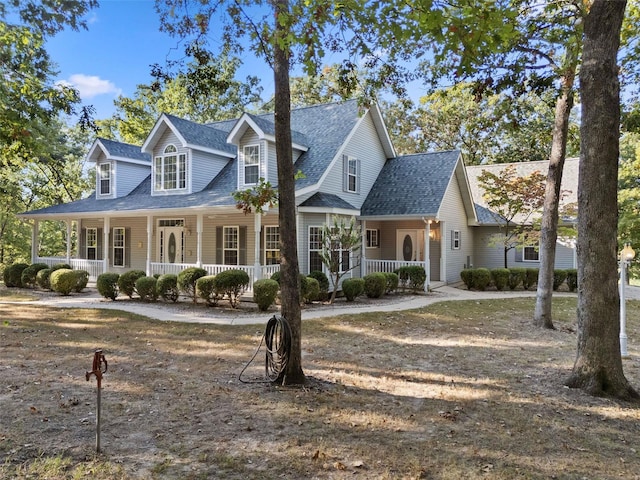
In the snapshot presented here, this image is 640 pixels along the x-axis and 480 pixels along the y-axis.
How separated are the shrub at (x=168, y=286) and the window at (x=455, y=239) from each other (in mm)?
12414

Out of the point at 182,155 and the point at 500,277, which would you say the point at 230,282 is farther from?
the point at 500,277

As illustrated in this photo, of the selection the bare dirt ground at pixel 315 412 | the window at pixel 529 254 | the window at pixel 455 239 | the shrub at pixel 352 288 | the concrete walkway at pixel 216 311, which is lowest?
the bare dirt ground at pixel 315 412

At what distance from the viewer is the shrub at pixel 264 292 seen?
1195 centimetres

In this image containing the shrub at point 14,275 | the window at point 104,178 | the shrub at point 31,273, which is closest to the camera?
the shrub at point 31,273

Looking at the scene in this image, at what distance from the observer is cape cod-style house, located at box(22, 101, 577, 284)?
616 inches

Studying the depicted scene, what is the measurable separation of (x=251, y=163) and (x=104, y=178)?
8727 millimetres

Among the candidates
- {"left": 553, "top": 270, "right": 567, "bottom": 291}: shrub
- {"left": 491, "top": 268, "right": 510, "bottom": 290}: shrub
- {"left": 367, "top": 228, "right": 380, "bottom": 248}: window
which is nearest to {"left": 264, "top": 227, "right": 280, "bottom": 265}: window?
{"left": 367, "top": 228, "right": 380, "bottom": 248}: window

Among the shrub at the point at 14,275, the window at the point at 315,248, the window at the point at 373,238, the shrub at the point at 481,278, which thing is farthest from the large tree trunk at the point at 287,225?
the shrub at the point at 14,275

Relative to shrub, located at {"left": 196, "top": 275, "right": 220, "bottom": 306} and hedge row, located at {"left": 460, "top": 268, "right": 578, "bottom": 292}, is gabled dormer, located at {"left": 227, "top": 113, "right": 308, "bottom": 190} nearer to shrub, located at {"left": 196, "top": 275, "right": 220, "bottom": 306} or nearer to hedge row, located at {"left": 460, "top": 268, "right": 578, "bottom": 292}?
shrub, located at {"left": 196, "top": 275, "right": 220, "bottom": 306}

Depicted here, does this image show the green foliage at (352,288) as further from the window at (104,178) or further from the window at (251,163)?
the window at (104,178)

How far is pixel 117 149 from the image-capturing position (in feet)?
66.2

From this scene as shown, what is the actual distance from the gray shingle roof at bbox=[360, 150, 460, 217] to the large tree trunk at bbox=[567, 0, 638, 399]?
10983 millimetres

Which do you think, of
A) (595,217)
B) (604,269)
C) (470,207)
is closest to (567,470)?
(604,269)

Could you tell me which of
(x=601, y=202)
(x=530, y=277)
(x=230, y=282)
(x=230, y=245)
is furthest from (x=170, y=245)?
(x=601, y=202)
